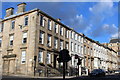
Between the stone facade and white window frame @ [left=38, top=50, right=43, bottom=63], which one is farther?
white window frame @ [left=38, top=50, right=43, bottom=63]

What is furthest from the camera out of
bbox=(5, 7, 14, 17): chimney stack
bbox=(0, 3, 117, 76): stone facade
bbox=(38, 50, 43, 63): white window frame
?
bbox=(5, 7, 14, 17): chimney stack

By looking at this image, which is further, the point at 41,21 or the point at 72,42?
the point at 72,42

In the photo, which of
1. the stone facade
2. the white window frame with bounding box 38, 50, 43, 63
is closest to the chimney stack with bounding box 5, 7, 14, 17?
the stone facade

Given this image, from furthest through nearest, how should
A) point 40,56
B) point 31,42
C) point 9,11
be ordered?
point 9,11, point 40,56, point 31,42

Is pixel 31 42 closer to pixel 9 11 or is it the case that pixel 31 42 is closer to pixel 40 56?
pixel 40 56

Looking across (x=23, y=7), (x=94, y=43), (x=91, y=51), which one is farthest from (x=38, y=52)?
(x=94, y=43)

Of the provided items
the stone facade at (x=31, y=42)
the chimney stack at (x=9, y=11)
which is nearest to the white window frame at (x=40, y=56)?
the stone facade at (x=31, y=42)

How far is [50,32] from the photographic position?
114 ft

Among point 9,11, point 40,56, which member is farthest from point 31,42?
point 9,11

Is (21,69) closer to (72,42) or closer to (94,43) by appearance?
(72,42)

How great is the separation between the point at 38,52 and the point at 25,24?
5726 millimetres

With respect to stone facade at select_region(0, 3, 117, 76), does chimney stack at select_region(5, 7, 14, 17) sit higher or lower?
higher

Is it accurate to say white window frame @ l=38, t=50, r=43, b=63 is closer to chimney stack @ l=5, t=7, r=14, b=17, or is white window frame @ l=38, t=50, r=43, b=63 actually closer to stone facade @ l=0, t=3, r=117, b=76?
stone facade @ l=0, t=3, r=117, b=76

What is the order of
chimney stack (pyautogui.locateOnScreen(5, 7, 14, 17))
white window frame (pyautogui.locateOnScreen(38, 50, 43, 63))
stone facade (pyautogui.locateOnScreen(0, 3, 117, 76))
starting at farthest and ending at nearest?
chimney stack (pyautogui.locateOnScreen(5, 7, 14, 17)) < white window frame (pyautogui.locateOnScreen(38, 50, 43, 63)) < stone facade (pyautogui.locateOnScreen(0, 3, 117, 76))
